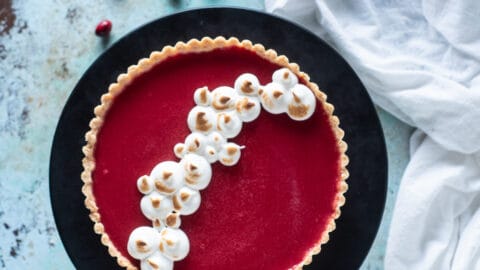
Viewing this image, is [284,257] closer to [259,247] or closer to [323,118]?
[259,247]

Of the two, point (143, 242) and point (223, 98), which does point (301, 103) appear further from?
point (143, 242)

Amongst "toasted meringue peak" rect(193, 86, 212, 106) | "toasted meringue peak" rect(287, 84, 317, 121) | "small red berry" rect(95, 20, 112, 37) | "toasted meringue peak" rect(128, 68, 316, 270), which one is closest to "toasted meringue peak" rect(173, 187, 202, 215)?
"toasted meringue peak" rect(128, 68, 316, 270)

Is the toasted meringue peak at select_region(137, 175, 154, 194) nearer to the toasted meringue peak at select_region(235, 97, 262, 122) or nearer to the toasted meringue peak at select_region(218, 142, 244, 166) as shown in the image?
the toasted meringue peak at select_region(218, 142, 244, 166)

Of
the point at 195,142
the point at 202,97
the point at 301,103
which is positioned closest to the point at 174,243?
the point at 195,142

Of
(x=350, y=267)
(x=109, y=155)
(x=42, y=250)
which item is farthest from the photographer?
(x=42, y=250)

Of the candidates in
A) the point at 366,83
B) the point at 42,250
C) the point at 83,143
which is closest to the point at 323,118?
the point at 366,83
